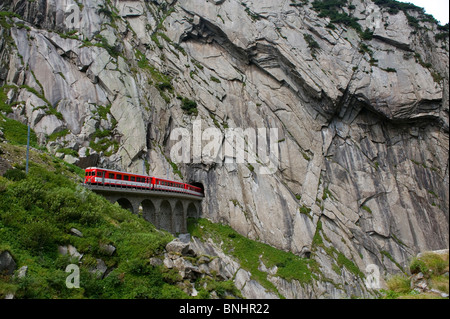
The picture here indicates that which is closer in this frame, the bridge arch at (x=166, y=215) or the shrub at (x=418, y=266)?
the shrub at (x=418, y=266)

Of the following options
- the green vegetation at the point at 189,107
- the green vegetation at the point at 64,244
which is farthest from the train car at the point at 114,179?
the green vegetation at the point at 189,107

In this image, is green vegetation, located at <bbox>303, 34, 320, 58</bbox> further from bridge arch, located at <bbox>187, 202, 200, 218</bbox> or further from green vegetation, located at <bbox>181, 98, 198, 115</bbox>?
bridge arch, located at <bbox>187, 202, 200, 218</bbox>

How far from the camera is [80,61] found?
44156 mm

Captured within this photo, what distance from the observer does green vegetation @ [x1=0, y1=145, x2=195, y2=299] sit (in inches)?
425

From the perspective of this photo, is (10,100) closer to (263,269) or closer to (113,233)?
(113,233)

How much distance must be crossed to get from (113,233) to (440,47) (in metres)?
70.6

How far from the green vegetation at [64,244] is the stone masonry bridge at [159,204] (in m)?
7.81

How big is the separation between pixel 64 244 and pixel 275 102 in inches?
1869

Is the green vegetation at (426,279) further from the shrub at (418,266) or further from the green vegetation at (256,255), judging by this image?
the green vegetation at (256,255)

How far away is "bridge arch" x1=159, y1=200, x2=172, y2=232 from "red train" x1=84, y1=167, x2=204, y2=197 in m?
2.22

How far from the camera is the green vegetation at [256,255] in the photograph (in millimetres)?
35344

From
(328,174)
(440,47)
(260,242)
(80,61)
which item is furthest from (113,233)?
(440,47)

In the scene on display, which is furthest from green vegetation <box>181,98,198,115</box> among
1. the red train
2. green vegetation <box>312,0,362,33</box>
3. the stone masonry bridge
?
green vegetation <box>312,0,362,33</box>

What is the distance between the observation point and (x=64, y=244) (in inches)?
517
